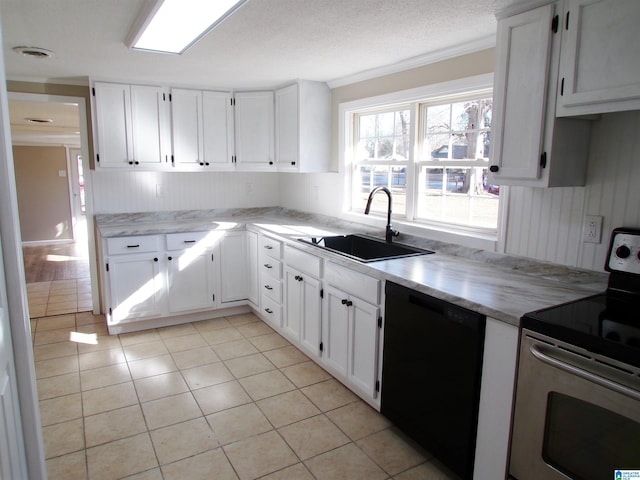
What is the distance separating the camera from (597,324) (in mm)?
1519

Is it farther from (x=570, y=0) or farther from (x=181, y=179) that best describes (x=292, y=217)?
(x=570, y=0)

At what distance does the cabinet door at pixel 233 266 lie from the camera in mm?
4090

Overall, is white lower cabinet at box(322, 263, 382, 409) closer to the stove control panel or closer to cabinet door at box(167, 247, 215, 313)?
the stove control panel

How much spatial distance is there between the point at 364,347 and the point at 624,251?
1385mm

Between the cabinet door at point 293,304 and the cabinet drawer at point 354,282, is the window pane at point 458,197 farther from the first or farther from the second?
the cabinet door at point 293,304

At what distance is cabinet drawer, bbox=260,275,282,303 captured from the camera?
11.8ft

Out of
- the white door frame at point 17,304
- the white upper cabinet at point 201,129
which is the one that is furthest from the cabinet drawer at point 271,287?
the white door frame at point 17,304

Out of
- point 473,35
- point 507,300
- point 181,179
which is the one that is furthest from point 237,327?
point 473,35

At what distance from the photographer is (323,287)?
2.93 metres

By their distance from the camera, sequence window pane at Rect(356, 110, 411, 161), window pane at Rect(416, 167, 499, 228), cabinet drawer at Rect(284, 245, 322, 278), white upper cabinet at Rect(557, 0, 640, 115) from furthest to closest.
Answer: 1. window pane at Rect(356, 110, 411, 161)
2. cabinet drawer at Rect(284, 245, 322, 278)
3. window pane at Rect(416, 167, 499, 228)
4. white upper cabinet at Rect(557, 0, 640, 115)

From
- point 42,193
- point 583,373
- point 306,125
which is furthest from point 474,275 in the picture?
point 42,193

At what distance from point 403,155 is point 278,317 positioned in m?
1.66

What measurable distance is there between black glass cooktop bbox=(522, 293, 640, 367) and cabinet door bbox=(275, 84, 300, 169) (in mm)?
2603

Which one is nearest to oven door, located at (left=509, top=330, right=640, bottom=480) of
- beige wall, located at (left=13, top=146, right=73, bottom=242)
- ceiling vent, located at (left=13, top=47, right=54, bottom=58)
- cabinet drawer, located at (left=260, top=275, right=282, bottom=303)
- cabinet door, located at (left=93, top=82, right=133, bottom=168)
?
cabinet drawer, located at (left=260, top=275, right=282, bottom=303)
